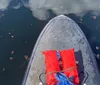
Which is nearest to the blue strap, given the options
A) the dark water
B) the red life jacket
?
the red life jacket

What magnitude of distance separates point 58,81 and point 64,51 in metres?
0.85

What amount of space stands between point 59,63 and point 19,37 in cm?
232

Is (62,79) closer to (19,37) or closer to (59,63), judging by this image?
(59,63)

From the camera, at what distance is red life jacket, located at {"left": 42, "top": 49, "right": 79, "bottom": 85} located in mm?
6330

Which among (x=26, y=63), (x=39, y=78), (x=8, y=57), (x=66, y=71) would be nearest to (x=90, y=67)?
(x=66, y=71)

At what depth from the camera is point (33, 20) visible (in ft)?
29.5

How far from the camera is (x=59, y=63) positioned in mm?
6707

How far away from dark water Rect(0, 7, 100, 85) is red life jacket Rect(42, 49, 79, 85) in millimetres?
1421

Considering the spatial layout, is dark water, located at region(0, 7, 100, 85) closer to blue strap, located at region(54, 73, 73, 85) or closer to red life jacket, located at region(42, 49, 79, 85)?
red life jacket, located at region(42, 49, 79, 85)

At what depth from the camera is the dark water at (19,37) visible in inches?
306

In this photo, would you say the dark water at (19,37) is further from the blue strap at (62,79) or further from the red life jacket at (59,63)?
the blue strap at (62,79)

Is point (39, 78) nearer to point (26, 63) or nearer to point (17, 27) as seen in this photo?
point (26, 63)

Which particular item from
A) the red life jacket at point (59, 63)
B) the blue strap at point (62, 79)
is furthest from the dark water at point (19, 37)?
the blue strap at point (62, 79)

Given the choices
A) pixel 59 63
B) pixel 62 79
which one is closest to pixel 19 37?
pixel 59 63
